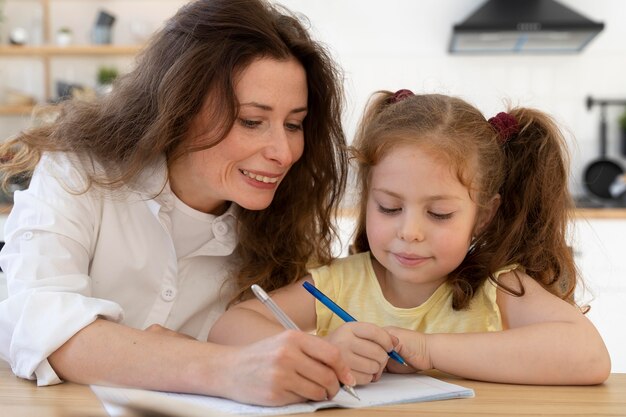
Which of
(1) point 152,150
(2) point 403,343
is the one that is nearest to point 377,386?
(2) point 403,343

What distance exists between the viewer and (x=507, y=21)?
403cm

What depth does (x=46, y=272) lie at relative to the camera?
A: 130 cm

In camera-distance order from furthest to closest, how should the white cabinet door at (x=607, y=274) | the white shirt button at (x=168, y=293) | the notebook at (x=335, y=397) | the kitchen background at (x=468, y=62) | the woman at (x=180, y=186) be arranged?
Answer: the kitchen background at (x=468, y=62)
the white cabinet door at (x=607, y=274)
the white shirt button at (x=168, y=293)
the woman at (x=180, y=186)
the notebook at (x=335, y=397)

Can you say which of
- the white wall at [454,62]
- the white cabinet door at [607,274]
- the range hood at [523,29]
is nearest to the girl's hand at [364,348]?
the white cabinet door at [607,274]

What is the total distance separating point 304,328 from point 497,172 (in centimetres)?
44

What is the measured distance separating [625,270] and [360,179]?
2357 millimetres

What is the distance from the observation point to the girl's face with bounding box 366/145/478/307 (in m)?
1.37

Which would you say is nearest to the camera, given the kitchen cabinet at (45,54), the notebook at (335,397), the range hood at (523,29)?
the notebook at (335,397)

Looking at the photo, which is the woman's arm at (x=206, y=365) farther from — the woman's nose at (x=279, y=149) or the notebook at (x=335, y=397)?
the woman's nose at (x=279, y=149)

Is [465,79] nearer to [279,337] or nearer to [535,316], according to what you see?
[535,316]

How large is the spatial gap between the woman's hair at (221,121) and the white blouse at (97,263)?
0.15 ft

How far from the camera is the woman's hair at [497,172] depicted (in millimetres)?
1438

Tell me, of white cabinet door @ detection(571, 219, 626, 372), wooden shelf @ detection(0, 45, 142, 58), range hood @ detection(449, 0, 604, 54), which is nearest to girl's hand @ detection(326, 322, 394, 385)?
white cabinet door @ detection(571, 219, 626, 372)

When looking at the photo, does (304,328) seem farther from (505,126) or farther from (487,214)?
(505,126)
